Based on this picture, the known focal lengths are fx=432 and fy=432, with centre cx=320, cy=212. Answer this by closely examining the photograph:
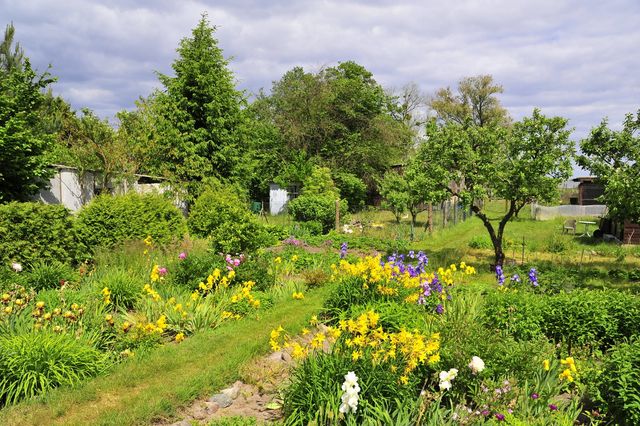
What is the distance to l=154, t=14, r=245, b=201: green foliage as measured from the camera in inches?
680

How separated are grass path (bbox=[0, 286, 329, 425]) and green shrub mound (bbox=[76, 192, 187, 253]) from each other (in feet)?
17.2

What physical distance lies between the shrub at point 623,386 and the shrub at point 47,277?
730cm

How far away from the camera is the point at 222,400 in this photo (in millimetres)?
4191

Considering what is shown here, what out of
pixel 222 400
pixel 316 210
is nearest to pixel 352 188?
pixel 316 210

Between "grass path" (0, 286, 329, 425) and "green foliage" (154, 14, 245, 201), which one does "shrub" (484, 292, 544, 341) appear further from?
"green foliage" (154, 14, 245, 201)

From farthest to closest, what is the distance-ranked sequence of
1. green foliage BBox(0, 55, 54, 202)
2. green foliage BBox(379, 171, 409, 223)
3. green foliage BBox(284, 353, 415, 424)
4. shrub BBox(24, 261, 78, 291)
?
green foliage BBox(379, 171, 409, 223) → green foliage BBox(0, 55, 54, 202) → shrub BBox(24, 261, 78, 291) → green foliage BBox(284, 353, 415, 424)

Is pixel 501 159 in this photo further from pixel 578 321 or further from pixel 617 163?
pixel 578 321

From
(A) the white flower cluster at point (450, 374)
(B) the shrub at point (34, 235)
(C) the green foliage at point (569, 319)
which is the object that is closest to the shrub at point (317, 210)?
(B) the shrub at point (34, 235)

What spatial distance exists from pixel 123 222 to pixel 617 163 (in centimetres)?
1164

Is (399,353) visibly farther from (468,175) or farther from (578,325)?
(468,175)

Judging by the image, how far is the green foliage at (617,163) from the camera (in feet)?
30.6

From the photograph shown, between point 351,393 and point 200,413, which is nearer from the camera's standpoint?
point 351,393

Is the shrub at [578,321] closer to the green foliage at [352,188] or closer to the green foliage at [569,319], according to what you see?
the green foliage at [569,319]

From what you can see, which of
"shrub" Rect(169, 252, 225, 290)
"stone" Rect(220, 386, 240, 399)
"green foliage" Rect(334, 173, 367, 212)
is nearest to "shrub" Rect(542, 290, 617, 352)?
"stone" Rect(220, 386, 240, 399)
